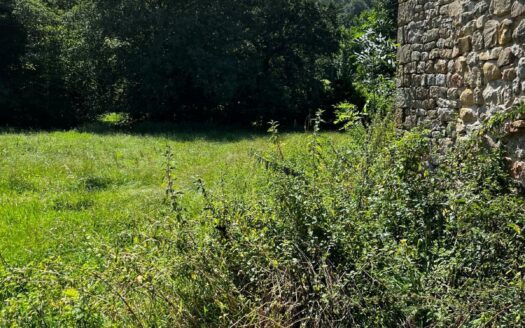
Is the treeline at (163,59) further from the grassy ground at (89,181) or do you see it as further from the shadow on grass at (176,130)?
the grassy ground at (89,181)

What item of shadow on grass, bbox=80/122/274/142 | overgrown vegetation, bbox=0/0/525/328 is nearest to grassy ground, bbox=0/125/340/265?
overgrown vegetation, bbox=0/0/525/328

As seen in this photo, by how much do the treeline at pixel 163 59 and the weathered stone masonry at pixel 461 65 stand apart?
1115 centimetres

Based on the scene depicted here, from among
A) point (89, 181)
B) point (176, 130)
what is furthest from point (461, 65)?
point (176, 130)

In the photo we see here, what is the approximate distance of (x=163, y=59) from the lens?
54.4ft

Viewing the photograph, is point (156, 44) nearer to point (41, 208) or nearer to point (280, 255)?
point (41, 208)

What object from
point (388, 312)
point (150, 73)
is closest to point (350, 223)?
point (388, 312)

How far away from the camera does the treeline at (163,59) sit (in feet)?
53.8

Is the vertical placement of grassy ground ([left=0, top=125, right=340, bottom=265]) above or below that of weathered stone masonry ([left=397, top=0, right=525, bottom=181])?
below

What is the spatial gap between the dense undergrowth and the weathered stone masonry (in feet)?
1.89

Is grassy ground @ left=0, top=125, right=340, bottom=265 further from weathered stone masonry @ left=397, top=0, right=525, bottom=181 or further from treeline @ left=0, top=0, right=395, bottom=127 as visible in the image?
treeline @ left=0, top=0, right=395, bottom=127

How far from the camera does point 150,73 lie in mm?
16594

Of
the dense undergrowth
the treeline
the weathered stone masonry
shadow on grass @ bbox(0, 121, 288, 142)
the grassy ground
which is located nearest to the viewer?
the dense undergrowth

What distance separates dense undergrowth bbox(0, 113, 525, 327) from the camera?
116 inches

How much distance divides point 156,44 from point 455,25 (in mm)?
13077
